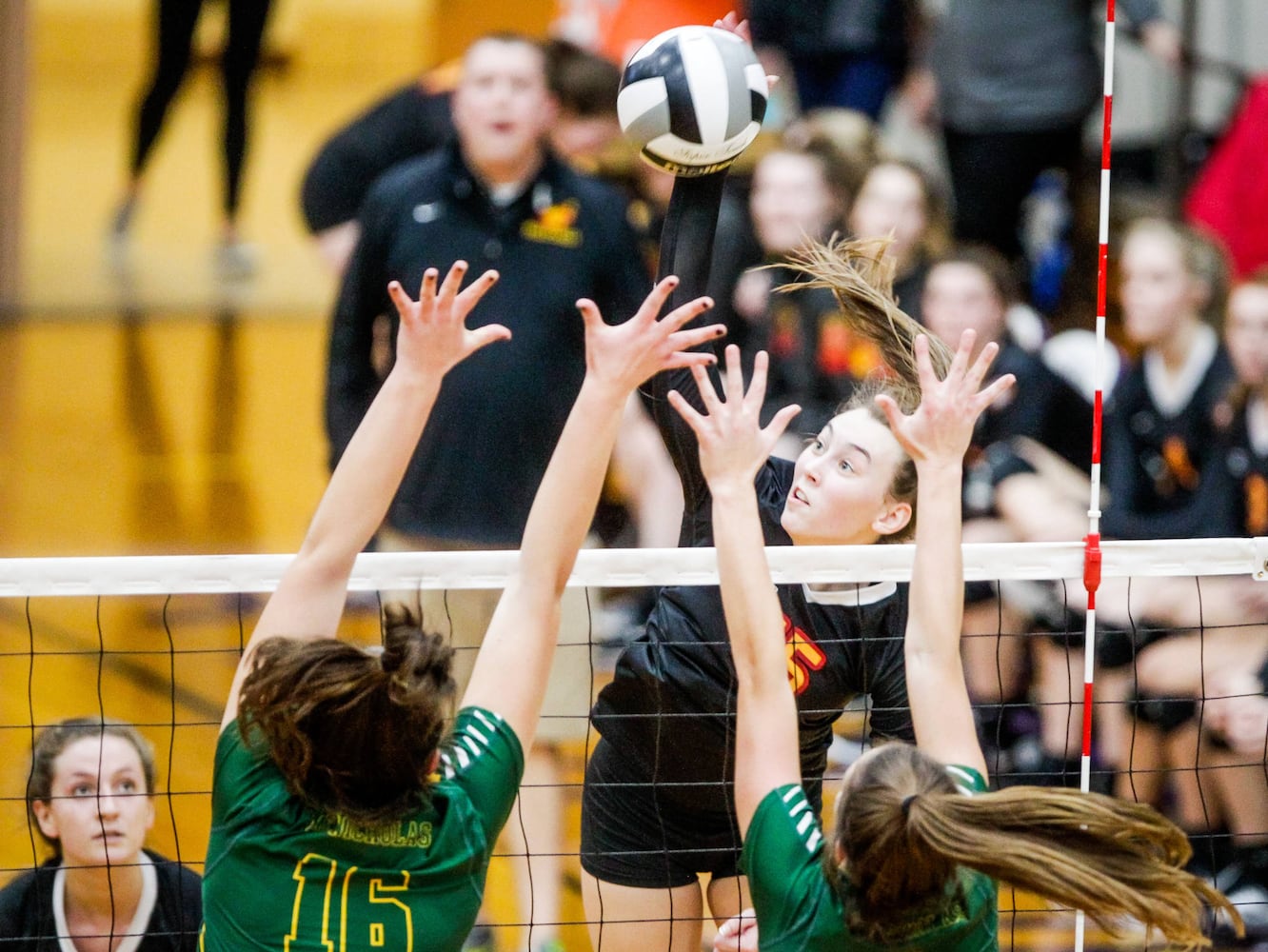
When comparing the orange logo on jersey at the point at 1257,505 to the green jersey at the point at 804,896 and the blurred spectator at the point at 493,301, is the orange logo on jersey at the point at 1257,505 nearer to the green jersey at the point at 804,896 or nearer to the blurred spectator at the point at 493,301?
the blurred spectator at the point at 493,301

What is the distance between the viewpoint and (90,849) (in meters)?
3.93

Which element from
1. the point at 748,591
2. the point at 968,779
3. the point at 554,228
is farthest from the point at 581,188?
the point at 968,779

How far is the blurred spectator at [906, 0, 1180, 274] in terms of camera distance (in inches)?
284

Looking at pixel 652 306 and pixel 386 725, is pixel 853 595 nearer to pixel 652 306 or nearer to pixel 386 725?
pixel 652 306

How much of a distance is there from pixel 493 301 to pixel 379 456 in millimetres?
2728

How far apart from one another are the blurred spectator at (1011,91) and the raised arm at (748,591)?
4773mm

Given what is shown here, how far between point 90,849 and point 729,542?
1.87 m

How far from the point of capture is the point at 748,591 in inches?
109

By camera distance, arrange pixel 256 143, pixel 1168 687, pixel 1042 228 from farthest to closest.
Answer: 1. pixel 256 143
2. pixel 1042 228
3. pixel 1168 687

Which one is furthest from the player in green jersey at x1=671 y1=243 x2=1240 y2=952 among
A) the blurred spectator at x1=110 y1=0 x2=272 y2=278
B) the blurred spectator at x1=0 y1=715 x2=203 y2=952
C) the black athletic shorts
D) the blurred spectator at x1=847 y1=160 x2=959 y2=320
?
the blurred spectator at x1=110 y1=0 x2=272 y2=278

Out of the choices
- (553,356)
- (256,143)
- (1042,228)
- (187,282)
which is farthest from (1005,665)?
(256,143)

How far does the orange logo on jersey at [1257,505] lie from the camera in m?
5.73

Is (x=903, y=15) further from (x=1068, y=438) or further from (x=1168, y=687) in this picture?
(x=1168, y=687)

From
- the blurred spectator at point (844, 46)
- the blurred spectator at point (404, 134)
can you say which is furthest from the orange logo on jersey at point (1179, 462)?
the blurred spectator at point (844, 46)
